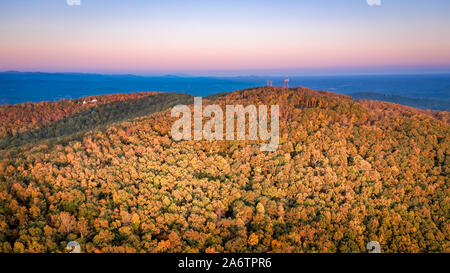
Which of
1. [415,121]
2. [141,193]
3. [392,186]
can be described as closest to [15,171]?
[141,193]

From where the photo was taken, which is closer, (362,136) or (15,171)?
(15,171)

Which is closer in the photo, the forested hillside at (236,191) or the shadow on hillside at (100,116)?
the forested hillside at (236,191)

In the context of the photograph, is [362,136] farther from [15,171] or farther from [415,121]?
[15,171]

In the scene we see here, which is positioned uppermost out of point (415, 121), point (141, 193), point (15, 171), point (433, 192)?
point (415, 121)
